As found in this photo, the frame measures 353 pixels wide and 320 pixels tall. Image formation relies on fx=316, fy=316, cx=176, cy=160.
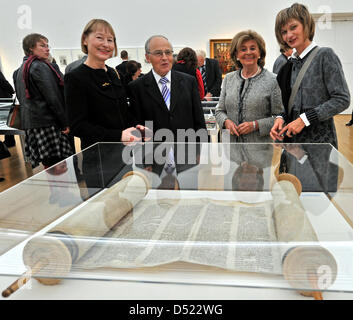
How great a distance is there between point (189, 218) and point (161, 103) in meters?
0.86

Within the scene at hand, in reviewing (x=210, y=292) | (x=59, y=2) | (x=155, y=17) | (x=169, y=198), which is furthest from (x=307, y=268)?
(x=59, y=2)

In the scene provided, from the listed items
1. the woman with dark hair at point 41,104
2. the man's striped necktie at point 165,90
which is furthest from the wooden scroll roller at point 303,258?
the woman with dark hair at point 41,104

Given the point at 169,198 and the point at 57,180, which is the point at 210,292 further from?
the point at 57,180

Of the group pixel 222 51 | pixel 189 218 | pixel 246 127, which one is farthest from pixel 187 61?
pixel 222 51

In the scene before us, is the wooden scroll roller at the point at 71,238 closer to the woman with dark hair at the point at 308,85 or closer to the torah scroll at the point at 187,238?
the torah scroll at the point at 187,238

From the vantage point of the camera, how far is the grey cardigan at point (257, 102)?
1.82m

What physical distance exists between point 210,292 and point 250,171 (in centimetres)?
87

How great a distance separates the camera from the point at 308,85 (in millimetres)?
1588

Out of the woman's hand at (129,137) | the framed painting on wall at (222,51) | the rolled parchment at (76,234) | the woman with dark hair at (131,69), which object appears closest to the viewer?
the rolled parchment at (76,234)

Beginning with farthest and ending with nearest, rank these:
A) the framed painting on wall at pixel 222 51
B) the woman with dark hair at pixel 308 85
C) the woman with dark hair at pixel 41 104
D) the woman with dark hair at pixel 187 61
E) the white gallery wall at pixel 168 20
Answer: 1. the framed painting on wall at pixel 222 51
2. the white gallery wall at pixel 168 20
3. the woman with dark hair at pixel 187 61
4. the woman with dark hair at pixel 41 104
5. the woman with dark hair at pixel 308 85

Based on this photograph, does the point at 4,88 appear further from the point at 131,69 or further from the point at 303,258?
the point at 303,258

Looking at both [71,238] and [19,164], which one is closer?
[71,238]

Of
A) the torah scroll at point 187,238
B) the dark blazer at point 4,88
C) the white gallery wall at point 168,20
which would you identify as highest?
the white gallery wall at point 168,20

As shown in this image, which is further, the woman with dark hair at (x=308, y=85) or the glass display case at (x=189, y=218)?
the woman with dark hair at (x=308, y=85)
